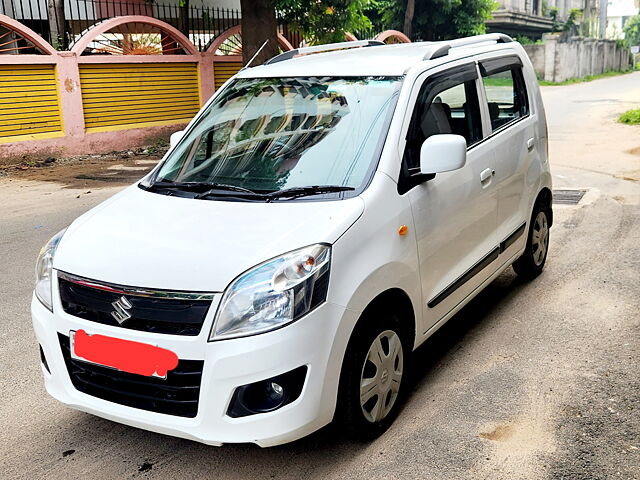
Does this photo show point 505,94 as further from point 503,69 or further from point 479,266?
point 479,266

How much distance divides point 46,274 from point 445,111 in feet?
7.79

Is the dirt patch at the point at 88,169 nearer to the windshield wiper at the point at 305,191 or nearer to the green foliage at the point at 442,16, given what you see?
the windshield wiper at the point at 305,191

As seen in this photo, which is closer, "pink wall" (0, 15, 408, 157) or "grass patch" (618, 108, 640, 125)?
"pink wall" (0, 15, 408, 157)

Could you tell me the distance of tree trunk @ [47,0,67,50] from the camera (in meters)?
13.6

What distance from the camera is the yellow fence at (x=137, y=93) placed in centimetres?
1352

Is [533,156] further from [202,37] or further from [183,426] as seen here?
[202,37]

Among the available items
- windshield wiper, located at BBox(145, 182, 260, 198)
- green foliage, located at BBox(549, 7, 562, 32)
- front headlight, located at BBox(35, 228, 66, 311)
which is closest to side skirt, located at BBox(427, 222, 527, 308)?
windshield wiper, located at BBox(145, 182, 260, 198)

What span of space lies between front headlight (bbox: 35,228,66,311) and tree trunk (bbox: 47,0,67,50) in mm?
11192

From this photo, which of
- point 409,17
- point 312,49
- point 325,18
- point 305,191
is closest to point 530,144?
point 312,49

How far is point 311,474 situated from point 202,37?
14995 mm

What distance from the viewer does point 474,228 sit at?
14.0 ft

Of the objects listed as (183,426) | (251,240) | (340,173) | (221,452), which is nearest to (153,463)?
(221,452)

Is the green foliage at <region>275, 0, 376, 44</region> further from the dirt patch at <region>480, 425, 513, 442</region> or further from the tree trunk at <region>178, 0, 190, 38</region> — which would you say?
the dirt patch at <region>480, 425, 513, 442</region>

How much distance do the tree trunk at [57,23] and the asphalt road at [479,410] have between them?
8398 mm
